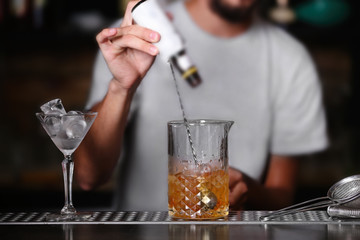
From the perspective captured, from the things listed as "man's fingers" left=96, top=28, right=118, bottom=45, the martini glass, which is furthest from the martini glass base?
"man's fingers" left=96, top=28, right=118, bottom=45

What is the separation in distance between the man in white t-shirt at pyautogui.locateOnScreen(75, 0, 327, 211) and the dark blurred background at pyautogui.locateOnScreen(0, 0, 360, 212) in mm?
277

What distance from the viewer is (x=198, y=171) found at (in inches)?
50.7

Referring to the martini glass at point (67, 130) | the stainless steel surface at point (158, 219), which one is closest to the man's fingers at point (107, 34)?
the martini glass at point (67, 130)

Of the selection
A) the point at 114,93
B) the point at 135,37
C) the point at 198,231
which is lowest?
the point at 198,231

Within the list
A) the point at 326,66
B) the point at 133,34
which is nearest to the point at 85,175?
the point at 133,34

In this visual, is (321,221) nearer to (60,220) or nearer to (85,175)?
(60,220)

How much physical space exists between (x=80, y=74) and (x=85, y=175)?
934mm

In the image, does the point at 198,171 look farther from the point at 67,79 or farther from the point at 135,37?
the point at 67,79

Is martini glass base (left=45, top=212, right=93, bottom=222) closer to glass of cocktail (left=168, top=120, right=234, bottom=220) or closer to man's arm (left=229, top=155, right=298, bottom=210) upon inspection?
glass of cocktail (left=168, top=120, right=234, bottom=220)

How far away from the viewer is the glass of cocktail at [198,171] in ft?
4.22

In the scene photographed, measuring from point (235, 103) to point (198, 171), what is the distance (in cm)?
116

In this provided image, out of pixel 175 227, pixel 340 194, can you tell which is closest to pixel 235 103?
pixel 340 194

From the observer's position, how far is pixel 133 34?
1584 mm

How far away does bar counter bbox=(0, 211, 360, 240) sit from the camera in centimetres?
115
